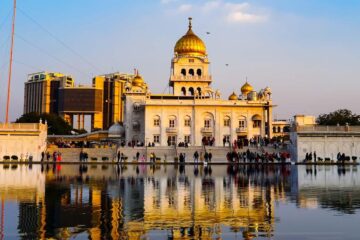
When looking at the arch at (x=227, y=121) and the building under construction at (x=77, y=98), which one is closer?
the arch at (x=227, y=121)

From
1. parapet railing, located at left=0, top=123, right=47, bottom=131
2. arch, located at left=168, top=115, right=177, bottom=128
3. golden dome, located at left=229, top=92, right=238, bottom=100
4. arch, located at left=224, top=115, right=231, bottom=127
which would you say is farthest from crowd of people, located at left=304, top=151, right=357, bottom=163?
parapet railing, located at left=0, top=123, right=47, bottom=131

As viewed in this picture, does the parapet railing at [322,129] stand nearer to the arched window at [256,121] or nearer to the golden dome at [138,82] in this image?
the arched window at [256,121]

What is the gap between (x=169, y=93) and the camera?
74.3 m

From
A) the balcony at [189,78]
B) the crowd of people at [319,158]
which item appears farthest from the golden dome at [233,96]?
the crowd of people at [319,158]

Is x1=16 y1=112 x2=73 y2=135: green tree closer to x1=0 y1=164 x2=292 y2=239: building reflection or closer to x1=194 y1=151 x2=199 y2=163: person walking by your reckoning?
x1=194 y1=151 x2=199 y2=163: person walking

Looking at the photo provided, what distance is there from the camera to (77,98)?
436 feet

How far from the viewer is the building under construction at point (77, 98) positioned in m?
133

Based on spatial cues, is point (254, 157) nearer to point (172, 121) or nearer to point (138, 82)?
point (172, 121)

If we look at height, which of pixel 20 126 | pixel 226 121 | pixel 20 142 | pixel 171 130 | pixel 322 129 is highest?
pixel 226 121

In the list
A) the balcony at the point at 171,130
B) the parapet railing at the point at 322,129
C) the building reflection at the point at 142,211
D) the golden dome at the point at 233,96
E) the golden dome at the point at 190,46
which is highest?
the golden dome at the point at 190,46

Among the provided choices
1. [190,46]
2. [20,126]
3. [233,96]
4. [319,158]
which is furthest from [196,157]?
[190,46]

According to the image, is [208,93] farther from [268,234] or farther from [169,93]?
[268,234]

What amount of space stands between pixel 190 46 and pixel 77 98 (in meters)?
66.4

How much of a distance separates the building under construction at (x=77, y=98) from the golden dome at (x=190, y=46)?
61842 millimetres
